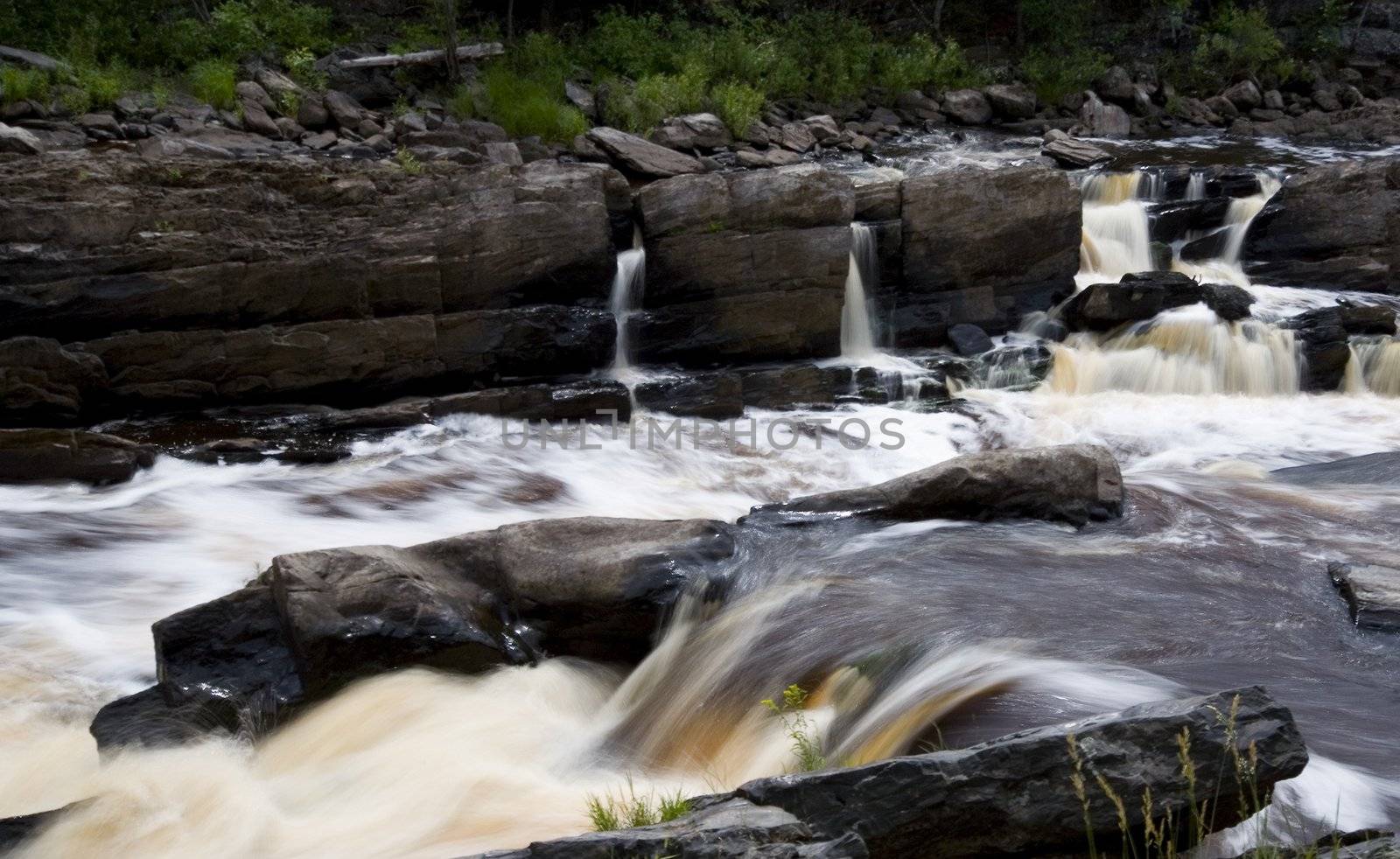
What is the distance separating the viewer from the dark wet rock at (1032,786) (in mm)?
3342

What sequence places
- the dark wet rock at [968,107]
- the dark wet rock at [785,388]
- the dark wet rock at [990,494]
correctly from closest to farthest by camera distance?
1. the dark wet rock at [990,494]
2. the dark wet rock at [785,388]
3. the dark wet rock at [968,107]

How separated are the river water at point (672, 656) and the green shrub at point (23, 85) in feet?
29.2

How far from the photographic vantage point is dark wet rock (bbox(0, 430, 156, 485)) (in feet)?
27.9

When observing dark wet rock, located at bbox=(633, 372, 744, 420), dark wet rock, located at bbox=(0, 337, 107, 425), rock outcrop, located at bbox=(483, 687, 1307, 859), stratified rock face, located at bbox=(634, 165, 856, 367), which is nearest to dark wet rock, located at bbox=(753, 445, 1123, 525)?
rock outcrop, located at bbox=(483, 687, 1307, 859)

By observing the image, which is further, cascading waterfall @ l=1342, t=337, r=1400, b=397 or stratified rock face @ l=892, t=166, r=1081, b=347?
stratified rock face @ l=892, t=166, r=1081, b=347

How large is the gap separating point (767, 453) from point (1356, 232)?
28.3 ft

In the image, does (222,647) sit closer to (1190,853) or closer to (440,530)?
(440,530)

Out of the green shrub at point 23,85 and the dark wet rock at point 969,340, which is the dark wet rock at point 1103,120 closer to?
the dark wet rock at point 969,340

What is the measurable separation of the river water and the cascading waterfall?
3.37 meters

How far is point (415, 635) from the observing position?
5.50 m

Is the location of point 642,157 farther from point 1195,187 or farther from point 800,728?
point 800,728

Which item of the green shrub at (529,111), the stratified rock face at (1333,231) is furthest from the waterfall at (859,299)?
the green shrub at (529,111)

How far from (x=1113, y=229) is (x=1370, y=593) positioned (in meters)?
9.34

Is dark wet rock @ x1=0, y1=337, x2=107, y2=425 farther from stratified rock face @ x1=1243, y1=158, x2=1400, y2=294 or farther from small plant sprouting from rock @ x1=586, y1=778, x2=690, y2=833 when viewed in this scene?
stratified rock face @ x1=1243, y1=158, x2=1400, y2=294
